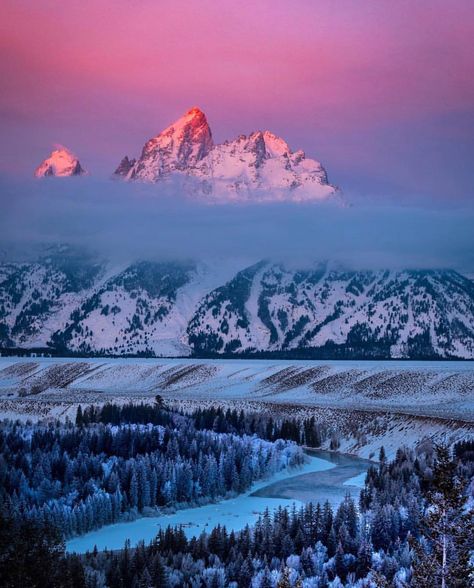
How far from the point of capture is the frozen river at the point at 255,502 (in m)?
73.7

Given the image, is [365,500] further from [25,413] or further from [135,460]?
[25,413]

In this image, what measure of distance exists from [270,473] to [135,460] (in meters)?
21.4

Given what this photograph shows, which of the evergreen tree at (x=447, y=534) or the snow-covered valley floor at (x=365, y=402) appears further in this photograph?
the snow-covered valley floor at (x=365, y=402)

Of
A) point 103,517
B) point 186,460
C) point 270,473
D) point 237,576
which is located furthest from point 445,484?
point 270,473

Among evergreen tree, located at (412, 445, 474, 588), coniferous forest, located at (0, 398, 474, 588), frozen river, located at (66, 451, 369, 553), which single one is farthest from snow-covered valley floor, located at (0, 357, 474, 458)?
evergreen tree, located at (412, 445, 474, 588)

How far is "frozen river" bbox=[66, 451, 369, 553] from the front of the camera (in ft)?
242

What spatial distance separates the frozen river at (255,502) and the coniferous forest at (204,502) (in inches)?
69.4

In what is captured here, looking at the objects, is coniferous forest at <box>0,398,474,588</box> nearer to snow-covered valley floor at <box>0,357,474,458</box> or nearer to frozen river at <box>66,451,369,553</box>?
frozen river at <box>66,451,369,553</box>

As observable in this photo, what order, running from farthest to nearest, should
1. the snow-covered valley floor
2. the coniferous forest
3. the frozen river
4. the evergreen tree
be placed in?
the snow-covered valley floor < the frozen river < the coniferous forest < the evergreen tree

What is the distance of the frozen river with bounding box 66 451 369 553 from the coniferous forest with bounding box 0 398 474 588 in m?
1.76

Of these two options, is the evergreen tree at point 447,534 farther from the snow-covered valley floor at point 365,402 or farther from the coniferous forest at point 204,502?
the snow-covered valley floor at point 365,402

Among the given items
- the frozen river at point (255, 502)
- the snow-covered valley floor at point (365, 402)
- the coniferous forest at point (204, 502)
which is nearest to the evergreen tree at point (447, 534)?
the coniferous forest at point (204, 502)

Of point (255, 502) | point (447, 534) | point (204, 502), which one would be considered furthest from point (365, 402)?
point (447, 534)

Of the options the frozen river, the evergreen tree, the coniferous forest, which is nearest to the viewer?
the evergreen tree
